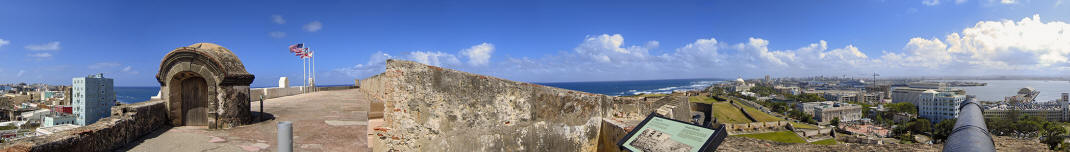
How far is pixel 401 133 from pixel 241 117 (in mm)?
6126

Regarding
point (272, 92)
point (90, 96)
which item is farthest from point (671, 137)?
point (272, 92)

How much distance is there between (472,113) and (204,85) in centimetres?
712

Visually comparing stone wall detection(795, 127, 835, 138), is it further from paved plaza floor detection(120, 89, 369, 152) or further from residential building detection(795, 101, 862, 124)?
paved plaza floor detection(120, 89, 369, 152)

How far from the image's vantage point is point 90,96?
13836 millimetres

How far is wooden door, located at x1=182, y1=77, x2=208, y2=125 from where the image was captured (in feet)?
27.1

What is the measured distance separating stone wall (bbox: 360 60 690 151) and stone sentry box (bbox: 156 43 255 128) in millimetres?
5308

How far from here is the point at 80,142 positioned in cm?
522

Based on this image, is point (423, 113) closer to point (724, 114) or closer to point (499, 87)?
point (499, 87)

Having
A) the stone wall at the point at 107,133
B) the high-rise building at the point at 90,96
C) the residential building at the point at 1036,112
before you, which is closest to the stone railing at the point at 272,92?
the high-rise building at the point at 90,96

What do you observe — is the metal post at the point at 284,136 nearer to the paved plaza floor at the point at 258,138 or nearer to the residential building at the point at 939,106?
the paved plaza floor at the point at 258,138

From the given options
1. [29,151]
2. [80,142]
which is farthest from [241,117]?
[29,151]

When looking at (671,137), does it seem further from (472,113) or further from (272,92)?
(272,92)

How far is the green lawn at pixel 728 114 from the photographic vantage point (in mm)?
61188

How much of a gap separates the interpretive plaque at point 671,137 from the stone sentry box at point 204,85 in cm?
788
